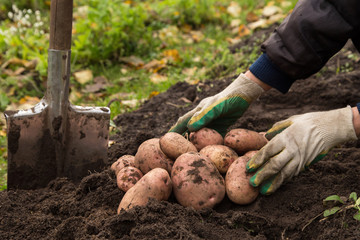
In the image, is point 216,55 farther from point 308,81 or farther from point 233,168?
point 233,168

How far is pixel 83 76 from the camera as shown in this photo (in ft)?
15.1

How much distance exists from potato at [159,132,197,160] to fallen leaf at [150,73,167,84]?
86.4 inches

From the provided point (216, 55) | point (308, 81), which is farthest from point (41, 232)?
point (216, 55)

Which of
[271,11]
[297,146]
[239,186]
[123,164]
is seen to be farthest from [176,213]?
[271,11]

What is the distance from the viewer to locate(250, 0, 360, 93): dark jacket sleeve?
2320 mm

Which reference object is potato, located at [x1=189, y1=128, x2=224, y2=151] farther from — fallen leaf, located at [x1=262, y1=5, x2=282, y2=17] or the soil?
fallen leaf, located at [x1=262, y1=5, x2=282, y2=17]

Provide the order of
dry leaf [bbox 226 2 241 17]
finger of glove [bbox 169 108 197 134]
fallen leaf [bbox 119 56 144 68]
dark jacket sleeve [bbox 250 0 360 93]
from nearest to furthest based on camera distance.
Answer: dark jacket sleeve [bbox 250 0 360 93] < finger of glove [bbox 169 108 197 134] < fallen leaf [bbox 119 56 144 68] < dry leaf [bbox 226 2 241 17]

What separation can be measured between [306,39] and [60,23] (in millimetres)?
1397

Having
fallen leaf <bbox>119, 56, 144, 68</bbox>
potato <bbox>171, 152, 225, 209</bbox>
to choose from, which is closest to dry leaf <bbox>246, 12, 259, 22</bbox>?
fallen leaf <bbox>119, 56, 144, 68</bbox>

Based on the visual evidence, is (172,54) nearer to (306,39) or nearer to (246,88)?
(246,88)

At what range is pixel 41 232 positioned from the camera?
2.09 m

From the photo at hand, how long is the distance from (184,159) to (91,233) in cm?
59

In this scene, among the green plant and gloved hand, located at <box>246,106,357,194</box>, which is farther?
gloved hand, located at <box>246,106,357,194</box>

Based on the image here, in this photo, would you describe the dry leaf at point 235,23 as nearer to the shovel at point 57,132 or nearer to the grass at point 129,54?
the grass at point 129,54
